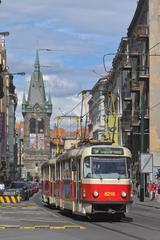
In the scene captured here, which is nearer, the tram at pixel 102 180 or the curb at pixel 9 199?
the tram at pixel 102 180

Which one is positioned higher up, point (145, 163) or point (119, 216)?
point (145, 163)

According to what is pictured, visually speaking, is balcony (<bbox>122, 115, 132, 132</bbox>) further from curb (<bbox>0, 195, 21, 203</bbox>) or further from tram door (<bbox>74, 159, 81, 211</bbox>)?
tram door (<bbox>74, 159, 81, 211</bbox>)

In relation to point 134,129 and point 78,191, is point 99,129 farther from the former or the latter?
point 78,191

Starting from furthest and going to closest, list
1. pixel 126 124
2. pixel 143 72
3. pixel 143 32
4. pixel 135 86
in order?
pixel 126 124 → pixel 135 86 → pixel 143 72 → pixel 143 32

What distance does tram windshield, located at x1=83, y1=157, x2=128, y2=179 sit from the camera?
87.2 ft

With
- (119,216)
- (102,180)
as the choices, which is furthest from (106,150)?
(119,216)

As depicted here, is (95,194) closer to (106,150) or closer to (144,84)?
(106,150)

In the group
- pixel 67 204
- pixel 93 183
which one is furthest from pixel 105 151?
pixel 67 204

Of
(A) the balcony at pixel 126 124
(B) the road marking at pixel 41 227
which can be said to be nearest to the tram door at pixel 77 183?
(B) the road marking at pixel 41 227

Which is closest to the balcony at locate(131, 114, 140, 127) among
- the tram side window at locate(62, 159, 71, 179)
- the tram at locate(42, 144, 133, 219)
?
the tram side window at locate(62, 159, 71, 179)

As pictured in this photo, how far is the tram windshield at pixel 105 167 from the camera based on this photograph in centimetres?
2659

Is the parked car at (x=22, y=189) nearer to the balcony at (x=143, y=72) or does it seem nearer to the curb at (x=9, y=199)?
the curb at (x=9, y=199)

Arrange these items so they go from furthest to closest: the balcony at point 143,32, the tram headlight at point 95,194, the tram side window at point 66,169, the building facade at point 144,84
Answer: the balcony at point 143,32 → the building facade at point 144,84 → the tram side window at point 66,169 → the tram headlight at point 95,194

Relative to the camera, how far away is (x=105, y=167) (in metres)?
26.7
